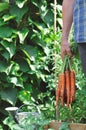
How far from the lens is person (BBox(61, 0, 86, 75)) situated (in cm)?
232

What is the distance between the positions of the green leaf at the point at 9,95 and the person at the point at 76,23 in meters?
1.67

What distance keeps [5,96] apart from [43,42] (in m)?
0.62

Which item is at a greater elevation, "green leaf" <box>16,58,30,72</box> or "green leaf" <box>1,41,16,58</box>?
"green leaf" <box>1,41,16,58</box>

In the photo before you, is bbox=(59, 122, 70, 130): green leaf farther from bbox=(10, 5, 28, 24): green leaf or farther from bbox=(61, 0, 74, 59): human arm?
bbox=(10, 5, 28, 24): green leaf

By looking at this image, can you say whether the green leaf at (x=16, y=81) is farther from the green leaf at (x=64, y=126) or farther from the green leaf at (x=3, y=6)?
the green leaf at (x=64, y=126)

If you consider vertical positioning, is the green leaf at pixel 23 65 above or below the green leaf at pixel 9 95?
above

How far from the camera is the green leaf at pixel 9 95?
13.3 ft

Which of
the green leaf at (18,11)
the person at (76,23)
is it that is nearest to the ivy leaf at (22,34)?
the green leaf at (18,11)

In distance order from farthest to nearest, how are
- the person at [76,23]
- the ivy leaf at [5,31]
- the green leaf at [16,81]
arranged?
the green leaf at [16,81] < the ivy leaf at [5,31] < the person at [76,23]

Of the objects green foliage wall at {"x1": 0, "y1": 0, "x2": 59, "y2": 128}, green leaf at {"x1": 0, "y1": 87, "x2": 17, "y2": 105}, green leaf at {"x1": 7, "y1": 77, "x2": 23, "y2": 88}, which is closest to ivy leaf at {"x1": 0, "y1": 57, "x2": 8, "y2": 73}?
green foliage wall at {"x1": 0, "y1": 0, "x2": 59, "y2": 128}

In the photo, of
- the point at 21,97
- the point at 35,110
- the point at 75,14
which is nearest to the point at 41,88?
the point at 21,97

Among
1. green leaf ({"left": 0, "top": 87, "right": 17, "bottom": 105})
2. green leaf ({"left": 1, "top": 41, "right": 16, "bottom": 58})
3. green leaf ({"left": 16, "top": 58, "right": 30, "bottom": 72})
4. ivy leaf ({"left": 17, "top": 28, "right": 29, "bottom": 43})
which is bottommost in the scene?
green leaf ({"left": 0, "top": 87, "right": 17, "bottom": 105})

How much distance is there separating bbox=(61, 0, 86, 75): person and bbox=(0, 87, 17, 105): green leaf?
5.48ft

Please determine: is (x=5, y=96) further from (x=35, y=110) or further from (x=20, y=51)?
(x=35, y=110)
